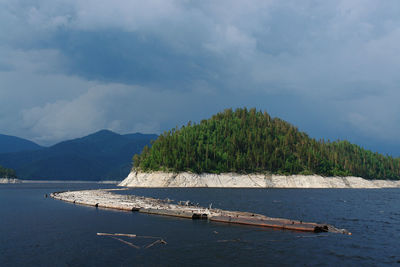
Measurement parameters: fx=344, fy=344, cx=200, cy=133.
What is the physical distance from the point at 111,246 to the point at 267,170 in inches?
6181

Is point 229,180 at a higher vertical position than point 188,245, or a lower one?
higher

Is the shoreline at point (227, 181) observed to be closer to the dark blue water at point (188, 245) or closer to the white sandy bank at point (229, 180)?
the white sandy bank at point (229, 180)

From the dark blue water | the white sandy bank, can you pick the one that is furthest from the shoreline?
the dark blue water

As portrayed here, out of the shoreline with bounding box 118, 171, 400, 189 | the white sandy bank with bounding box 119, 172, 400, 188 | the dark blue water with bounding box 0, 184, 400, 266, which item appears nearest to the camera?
the dark blue water with bounding box 0, 184, 400, 266

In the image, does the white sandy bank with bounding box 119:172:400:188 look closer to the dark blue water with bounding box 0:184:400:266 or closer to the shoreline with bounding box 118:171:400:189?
the shoreline with bounding box 118:171:400:189

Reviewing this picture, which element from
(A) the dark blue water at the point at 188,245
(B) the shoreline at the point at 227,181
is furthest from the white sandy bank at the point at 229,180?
(A) the dark blue water at the point at 188,245

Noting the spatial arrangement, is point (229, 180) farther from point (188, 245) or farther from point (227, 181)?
point (188, 245)

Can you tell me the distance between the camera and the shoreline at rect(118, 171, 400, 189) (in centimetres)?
16362

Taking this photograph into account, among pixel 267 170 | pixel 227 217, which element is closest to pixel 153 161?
pixel 267 170

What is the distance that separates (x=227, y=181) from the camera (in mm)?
167875

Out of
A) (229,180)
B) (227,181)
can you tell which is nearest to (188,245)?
(227,181)

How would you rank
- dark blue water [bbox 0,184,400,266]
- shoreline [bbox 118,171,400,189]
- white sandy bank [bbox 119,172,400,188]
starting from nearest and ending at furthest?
dark blue water [bbox 0,184,400,266]
shoreline [bbox 118,171,400,189]
white sandy bank [bbox 119,172,400,188]

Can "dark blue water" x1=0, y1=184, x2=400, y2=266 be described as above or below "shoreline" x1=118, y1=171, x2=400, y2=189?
below

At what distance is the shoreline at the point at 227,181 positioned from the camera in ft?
537
